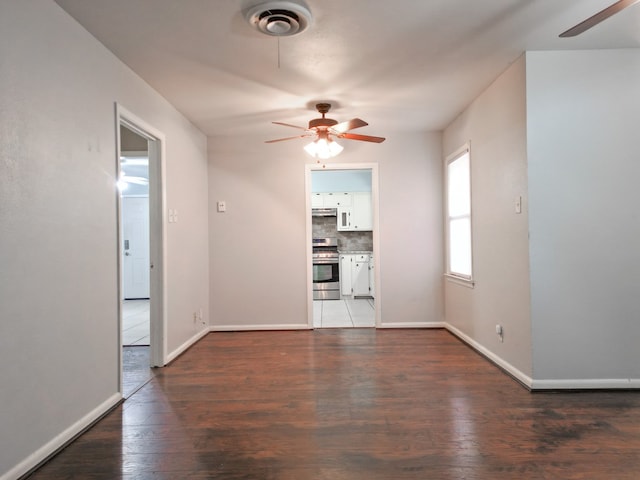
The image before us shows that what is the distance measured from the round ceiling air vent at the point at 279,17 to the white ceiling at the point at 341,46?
54 mm

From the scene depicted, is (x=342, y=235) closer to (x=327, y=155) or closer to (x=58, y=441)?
(x=327, y=155)

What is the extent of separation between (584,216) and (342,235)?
16.9 feet

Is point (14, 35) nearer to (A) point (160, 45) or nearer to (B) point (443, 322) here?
(A) point (160, 45)

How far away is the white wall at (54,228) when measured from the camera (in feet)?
5.57

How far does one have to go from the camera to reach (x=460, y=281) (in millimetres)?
4023

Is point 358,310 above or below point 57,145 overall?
below

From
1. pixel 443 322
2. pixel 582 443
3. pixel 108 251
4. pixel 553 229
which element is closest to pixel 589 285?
pixel 553 229

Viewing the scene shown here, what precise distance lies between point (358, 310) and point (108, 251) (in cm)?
411

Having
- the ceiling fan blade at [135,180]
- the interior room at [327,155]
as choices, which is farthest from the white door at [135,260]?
the interior room at [327,155]

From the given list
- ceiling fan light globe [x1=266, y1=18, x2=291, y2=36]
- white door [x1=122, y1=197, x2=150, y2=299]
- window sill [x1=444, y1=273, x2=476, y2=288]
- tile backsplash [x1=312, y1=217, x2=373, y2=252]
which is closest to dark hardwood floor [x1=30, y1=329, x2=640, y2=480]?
window sill [x1=444, y1=273, x2=476, y2=288]

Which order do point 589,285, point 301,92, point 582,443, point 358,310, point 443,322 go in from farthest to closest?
point 358,310 < point 443,322 < point 301,92 < point 589,285 < point 582,443

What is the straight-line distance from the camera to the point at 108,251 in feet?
8.09

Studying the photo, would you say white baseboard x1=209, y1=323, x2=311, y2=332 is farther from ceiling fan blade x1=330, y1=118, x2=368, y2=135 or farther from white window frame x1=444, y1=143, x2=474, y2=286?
ceiling fan blade x1=330, y1=118, x2=368, y2=135

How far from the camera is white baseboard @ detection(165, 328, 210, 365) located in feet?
11.3
